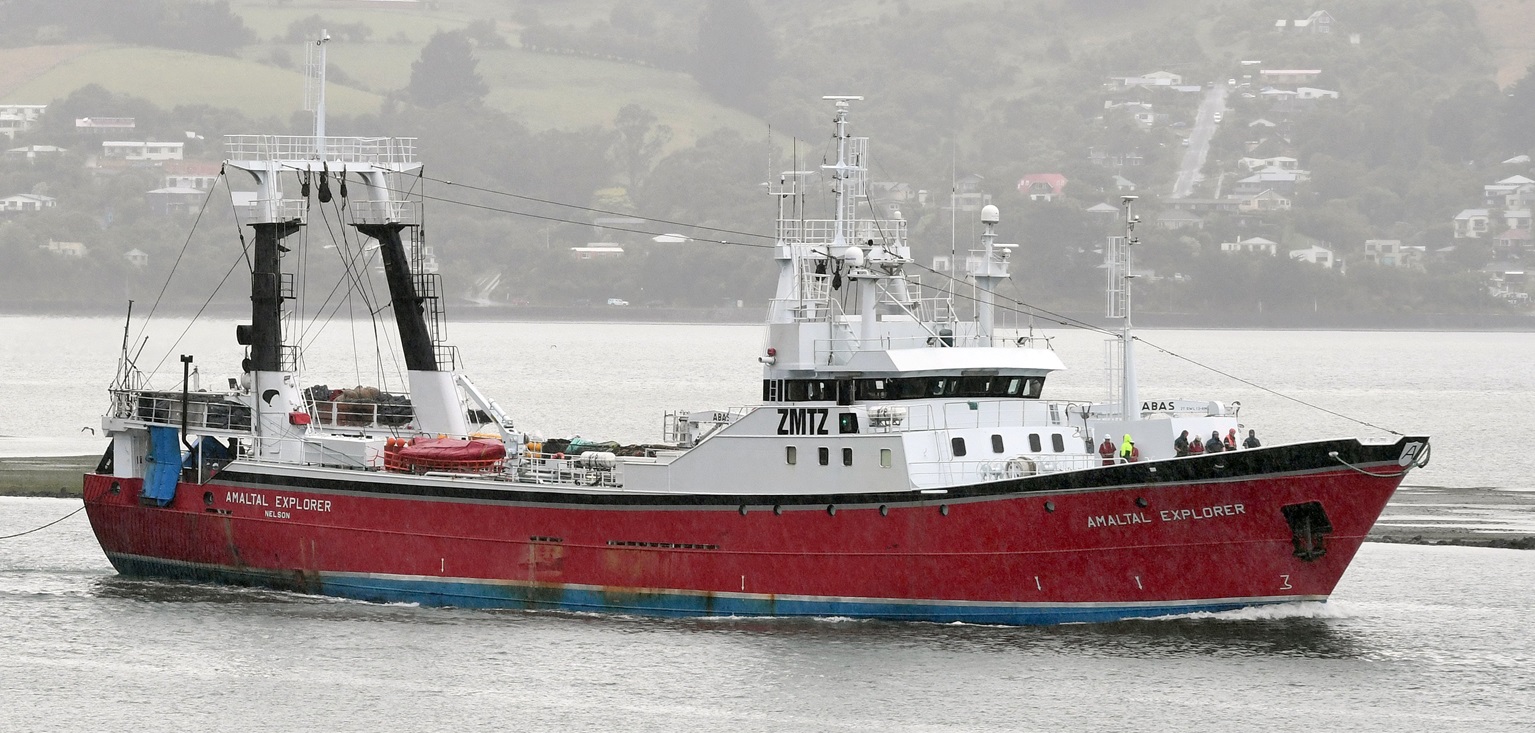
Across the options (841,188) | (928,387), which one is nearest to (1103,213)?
(841,188)

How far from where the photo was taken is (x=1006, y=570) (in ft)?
114

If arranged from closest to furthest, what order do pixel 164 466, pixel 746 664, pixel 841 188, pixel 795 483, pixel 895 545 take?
pixel 746 664, pixel 895 545, pixel 795 483, pixel 841 188, pixel 164 466

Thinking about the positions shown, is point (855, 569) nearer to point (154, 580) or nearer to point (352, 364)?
point (154, 580)

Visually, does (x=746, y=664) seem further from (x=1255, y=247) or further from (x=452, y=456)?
(x=1255, y=247)

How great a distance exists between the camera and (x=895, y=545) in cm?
3500

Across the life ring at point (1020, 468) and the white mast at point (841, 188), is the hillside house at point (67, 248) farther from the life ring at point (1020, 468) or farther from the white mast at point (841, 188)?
the life ring at point (1020, 468)

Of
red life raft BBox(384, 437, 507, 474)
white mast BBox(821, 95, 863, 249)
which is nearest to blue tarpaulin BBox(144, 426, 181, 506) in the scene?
red life raft BBox(384, 437, 507, 474)

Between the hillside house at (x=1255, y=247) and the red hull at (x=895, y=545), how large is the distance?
161 meters

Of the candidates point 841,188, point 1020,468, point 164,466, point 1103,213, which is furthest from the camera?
point 1103,213

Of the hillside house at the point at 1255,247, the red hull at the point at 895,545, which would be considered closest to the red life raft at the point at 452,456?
the red hull at the point at 895,545

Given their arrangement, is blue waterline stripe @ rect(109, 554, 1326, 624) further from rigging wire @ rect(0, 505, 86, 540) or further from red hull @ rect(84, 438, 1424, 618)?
rigging wire @ rect(0, 505, 86, 540)

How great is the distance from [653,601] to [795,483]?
3.94 meters

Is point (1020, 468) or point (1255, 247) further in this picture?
point (1255, 247)

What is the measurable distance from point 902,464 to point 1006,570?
8.91 ft
